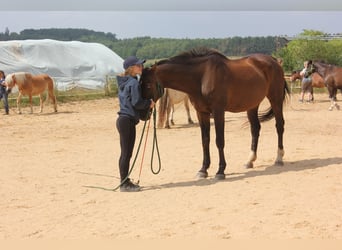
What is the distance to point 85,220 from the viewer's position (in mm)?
4902

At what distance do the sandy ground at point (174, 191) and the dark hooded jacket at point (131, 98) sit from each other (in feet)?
3.35

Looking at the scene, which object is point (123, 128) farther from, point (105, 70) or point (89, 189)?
point (105, 70)

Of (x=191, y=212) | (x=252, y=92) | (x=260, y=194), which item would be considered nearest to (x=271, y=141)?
(x=252, y=92)

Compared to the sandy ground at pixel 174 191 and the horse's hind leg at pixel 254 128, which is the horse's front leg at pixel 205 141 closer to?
the sandy ground at pixel 174 191

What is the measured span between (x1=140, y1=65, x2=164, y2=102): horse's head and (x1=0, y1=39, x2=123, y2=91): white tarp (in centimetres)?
1986

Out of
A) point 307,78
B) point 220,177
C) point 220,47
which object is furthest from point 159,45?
point 220,177

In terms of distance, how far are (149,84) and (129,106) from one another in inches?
15.5

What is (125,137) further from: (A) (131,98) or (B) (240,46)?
(B) (240,46)

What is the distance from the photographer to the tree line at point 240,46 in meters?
41.0

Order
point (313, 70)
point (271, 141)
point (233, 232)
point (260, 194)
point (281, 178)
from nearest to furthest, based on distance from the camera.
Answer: point (233, 232), point (260, 194), point (281, 178), point (271, 141), point (313, 70)

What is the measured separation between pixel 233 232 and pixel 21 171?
14.7ft

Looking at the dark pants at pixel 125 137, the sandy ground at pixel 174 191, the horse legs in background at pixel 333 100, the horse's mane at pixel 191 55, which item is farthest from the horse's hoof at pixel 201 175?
the horse legs in background at pixel 333 100

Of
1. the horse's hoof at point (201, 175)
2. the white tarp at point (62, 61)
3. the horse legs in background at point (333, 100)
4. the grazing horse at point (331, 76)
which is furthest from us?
the white tarp at point (62, 61)

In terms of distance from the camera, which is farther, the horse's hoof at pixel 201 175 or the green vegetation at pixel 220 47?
the green vegetation at pixel 220 47
